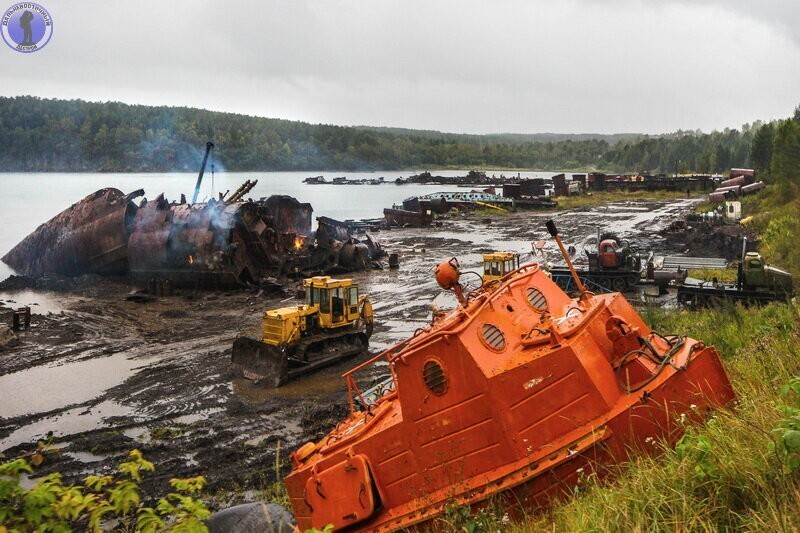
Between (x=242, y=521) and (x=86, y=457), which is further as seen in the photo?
(x=86, y=457)

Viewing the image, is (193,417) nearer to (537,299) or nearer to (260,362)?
(260,362)

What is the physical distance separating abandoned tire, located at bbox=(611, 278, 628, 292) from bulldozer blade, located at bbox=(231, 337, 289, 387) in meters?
14.0

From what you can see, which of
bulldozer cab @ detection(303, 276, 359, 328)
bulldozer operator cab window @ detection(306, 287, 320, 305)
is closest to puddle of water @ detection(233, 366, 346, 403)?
bulldozer cab @ detection(303, 276, 359, 328)

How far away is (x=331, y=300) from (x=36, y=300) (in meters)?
18.1

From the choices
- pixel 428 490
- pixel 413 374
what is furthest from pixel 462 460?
pixel 413 374

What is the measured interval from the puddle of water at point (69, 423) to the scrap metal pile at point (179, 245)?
46.3ft

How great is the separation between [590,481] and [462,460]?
1.28 meters

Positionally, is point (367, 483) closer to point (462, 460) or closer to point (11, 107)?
point (462, 460)

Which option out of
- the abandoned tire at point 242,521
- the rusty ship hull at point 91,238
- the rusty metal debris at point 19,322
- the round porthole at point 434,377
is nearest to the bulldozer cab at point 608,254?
the round porthole at point 434,377

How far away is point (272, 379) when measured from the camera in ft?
56.0

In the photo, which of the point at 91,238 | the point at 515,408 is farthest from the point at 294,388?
the point at 91,238

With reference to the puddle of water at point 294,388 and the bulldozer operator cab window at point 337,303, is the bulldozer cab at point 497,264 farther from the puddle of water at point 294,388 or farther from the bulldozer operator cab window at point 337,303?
the puddle of water at point 294,388

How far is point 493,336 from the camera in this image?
22.3ft

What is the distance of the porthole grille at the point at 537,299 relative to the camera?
8.01 meters
